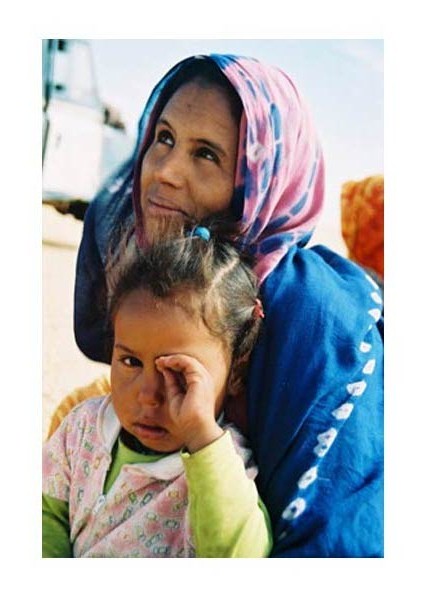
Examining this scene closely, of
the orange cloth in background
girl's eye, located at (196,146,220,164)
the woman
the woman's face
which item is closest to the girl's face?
the woman

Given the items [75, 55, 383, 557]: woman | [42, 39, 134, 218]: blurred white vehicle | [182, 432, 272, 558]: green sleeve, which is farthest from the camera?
[42, 39, 134, 218]: blurred white vehicle

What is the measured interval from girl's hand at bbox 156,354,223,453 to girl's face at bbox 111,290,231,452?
0.02 meters

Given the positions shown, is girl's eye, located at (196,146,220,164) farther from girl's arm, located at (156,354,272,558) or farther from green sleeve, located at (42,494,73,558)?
green sleeve, located at (42,494,73,558)

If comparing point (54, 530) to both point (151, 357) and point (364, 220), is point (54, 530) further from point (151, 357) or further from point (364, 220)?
point (364, 220)

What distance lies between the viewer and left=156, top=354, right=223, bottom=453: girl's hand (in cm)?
211

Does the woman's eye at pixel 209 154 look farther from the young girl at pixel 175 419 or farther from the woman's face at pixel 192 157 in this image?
the young girl at pixel 175 419

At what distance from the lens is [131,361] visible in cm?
220

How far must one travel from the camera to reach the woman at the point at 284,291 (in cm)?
217

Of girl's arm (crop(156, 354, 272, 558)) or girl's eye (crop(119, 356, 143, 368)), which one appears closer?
girl's arm (crop(156, 354, 272, 558))

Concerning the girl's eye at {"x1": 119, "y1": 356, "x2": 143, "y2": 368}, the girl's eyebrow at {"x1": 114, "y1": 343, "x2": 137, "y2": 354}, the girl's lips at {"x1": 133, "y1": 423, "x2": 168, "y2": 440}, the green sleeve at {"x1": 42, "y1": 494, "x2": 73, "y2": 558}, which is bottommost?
the green sleeve at {"x1": 42, "y1": 494, "x2": 73, "y2": 558}
